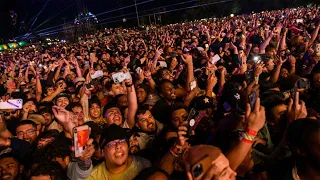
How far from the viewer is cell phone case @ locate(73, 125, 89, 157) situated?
8.03ft

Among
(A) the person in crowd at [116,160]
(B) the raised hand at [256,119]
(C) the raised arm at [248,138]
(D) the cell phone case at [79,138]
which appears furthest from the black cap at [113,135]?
(B) the raised hand at [256,119]

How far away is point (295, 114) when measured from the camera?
8.25 ft

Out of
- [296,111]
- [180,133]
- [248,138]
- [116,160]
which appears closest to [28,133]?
[116,160]

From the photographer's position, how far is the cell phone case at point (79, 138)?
2447 millimetres

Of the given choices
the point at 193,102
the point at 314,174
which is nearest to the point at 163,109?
the point at 193,102

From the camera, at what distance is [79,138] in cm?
246

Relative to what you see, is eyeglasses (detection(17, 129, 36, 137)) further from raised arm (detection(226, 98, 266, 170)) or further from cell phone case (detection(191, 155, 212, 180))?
cell phone case (detection(191, 155, 212, 180))

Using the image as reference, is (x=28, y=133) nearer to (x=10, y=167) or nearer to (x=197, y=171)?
(x=10, y=167)

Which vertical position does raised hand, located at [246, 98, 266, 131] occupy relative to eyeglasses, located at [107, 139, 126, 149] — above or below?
above

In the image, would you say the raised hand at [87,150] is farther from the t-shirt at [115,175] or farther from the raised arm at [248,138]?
the raised arm at [248,138]

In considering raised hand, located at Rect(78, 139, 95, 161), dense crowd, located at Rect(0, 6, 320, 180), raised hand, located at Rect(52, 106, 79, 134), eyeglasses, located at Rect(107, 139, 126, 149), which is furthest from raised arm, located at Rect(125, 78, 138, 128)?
raised hand, located at Rect(78, 139, 95, 161)

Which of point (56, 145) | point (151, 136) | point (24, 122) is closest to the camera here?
point (56, 145)

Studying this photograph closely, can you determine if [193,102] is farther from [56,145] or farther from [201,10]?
[201,10]

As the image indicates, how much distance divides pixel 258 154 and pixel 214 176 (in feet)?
4.09
